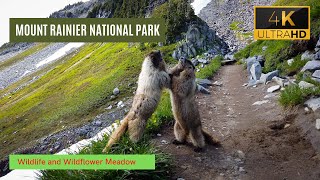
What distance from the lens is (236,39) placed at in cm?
6325

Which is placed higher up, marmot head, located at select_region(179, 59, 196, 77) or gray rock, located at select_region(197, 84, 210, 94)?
marmot head, located at select_region(179, 59, 196, 77)

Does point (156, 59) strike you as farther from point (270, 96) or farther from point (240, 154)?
point (270, 96)

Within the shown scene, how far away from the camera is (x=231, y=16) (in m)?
81.4

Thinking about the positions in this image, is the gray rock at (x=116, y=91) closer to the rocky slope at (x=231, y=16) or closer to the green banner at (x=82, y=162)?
the green banner at (x=82, y=162)

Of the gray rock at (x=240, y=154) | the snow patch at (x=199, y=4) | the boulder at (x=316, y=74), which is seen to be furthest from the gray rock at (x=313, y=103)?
the snow patch at (x=199, y=4)

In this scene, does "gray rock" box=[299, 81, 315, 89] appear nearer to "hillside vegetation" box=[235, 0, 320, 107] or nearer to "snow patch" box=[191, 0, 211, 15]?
"hillside vegetation" box=[235, 0, 320, 107]

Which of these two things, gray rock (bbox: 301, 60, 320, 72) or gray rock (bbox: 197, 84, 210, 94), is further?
gray rock (bbox: 197, 84, 210, 94)

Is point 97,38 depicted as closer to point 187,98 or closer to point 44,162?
point 187,98

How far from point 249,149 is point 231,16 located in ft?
249

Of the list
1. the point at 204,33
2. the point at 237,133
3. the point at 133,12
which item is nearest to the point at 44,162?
the point at 237,133

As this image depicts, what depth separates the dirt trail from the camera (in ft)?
26.1

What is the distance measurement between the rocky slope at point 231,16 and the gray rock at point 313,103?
5561cm

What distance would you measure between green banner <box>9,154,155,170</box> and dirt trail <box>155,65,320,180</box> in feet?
3.73

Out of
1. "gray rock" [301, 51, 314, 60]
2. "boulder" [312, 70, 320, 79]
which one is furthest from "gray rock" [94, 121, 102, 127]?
"boulder" [312, 70, 320, 79]
